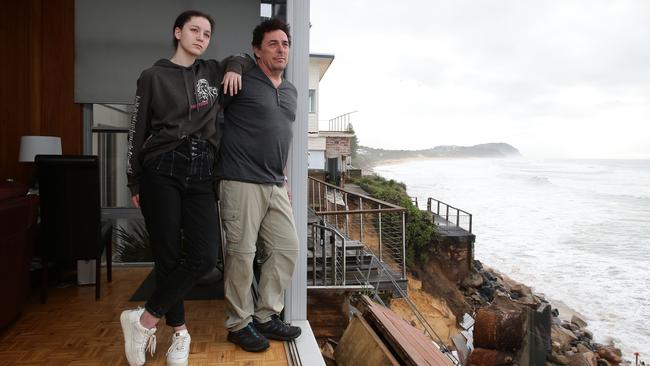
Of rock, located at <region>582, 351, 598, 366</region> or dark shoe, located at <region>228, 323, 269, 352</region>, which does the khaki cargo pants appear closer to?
dark shoe, located at <region>228, 323, 269, 352</region>

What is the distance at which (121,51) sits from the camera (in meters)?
3.63

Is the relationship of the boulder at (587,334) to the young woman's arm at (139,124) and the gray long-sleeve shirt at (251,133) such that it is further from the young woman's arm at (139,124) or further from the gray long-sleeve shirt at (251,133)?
the young woman's arm at (139,124)

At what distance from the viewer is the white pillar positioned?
2.35m

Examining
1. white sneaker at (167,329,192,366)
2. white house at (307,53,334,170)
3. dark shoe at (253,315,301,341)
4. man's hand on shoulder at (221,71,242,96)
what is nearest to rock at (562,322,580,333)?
white house at (307,53,334,170)

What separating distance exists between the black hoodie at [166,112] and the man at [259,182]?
0.49ft

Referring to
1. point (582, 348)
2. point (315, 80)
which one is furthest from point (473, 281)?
point (315, 80)

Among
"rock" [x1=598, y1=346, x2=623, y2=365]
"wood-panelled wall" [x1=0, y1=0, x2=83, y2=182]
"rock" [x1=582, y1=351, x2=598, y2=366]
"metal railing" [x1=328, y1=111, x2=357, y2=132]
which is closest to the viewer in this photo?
"wood-panelled wall" [x1=0, y1=0, x2=83, y2=182]

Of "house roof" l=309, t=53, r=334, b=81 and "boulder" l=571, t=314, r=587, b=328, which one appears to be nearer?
"house roof" l=309, t=53, r=334, b=81

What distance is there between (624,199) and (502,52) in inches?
1510

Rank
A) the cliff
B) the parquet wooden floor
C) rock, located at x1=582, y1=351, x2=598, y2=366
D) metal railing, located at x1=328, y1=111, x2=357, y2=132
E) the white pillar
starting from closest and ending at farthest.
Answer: the parquet wooden floor < the white pillar < rock, located at x1=582, y1=351, x2=598, y2=366 < metal railing, located at x1=328, y1=111, x2=357, y2=132 < the cliff

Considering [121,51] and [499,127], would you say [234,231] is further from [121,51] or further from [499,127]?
[499,127]

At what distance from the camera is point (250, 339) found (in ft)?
6.77

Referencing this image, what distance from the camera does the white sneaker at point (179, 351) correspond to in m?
1.88

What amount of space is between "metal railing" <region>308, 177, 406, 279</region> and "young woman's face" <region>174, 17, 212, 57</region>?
372 centimetres
